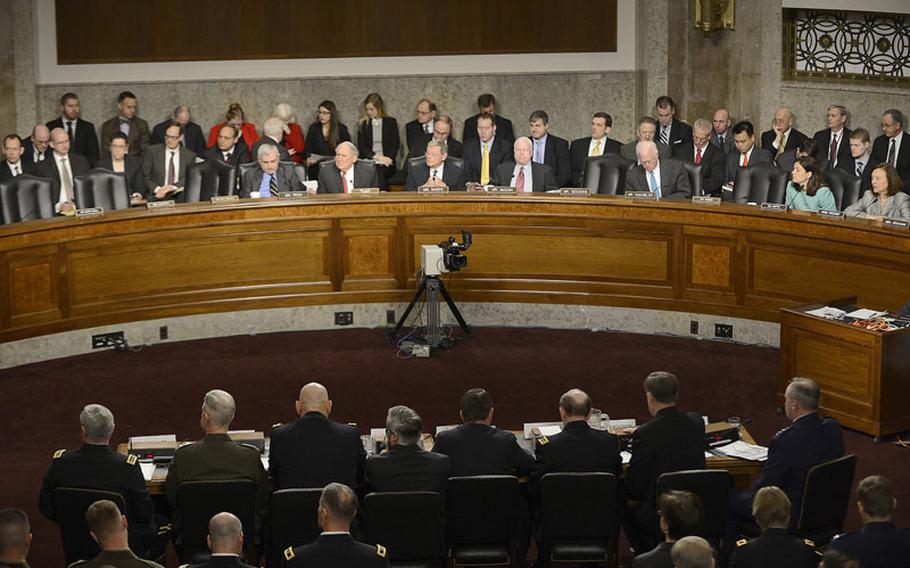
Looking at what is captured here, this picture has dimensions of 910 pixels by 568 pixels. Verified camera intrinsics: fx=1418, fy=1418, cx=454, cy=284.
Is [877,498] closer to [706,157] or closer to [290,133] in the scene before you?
[706,157]

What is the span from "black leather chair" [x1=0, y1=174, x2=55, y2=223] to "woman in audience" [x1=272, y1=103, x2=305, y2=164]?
4.38 meters

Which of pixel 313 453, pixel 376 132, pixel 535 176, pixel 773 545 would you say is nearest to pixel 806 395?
pixel 773 545

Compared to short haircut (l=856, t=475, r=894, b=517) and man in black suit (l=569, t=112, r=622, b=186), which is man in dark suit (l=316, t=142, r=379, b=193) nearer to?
man in black suit (l=569, t=112, r=622, b=186)

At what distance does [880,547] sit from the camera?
6.40m

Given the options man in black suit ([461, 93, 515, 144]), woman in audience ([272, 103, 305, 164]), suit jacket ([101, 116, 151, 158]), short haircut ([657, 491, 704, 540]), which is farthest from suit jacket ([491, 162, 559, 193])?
short haircut ([657, 491, 704, 540])

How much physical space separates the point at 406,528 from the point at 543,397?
4.24 meters

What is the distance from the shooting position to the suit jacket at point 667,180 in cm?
1347

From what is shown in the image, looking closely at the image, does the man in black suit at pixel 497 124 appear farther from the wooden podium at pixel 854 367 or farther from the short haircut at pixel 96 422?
the short haircut at pixel 96 422

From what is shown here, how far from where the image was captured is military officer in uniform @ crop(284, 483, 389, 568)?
248 inches

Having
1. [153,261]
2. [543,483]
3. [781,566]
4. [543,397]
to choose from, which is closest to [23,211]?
[153,261]

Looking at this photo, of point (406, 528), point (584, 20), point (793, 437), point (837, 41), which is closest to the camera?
point (406, 528)

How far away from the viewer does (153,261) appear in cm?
1258

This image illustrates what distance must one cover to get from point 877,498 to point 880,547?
0.72ft

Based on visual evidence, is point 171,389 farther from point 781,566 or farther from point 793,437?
point 781,566
